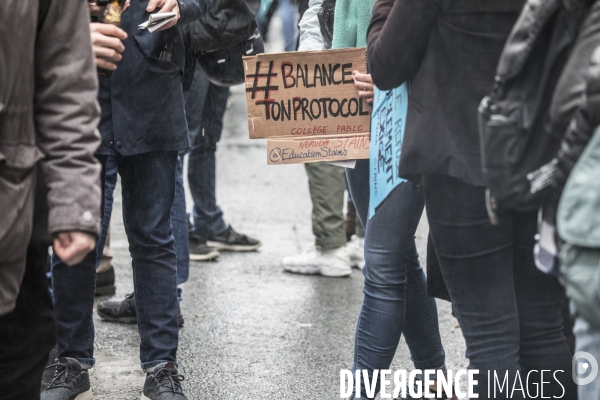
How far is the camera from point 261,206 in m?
7.82

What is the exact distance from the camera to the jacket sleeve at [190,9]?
11.4ft

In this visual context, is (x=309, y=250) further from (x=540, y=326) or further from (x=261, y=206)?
(x=540, y=326)

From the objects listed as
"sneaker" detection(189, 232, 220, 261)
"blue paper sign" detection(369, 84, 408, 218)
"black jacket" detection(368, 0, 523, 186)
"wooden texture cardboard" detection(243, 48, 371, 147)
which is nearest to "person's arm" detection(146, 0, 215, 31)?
"wooden texture cardboard" detection(243, 48, 371, 147)

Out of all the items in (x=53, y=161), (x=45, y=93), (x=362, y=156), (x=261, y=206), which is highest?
(x=45, y=93)

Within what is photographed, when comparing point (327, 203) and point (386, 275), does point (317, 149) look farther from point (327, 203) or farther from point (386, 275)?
point (327, 203)

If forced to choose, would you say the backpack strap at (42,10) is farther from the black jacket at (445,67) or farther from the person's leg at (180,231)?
the person's leg at (180,231)

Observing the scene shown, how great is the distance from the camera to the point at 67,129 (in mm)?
2264

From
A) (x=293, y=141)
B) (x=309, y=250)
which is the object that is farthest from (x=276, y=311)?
(x=293, y=141)

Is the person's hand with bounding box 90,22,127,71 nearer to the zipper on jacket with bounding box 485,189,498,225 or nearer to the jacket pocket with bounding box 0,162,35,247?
the jacket pocket with bounding box 0,162,35,247

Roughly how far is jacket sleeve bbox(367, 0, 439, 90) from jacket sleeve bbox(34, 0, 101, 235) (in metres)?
0.89

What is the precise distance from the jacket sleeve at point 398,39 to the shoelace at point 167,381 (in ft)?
4.96

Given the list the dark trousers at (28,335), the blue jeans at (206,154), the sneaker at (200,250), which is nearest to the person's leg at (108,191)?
the blue jeans at (206,154)

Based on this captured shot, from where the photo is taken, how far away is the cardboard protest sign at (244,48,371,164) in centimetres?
348

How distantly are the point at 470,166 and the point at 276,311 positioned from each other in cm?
265
